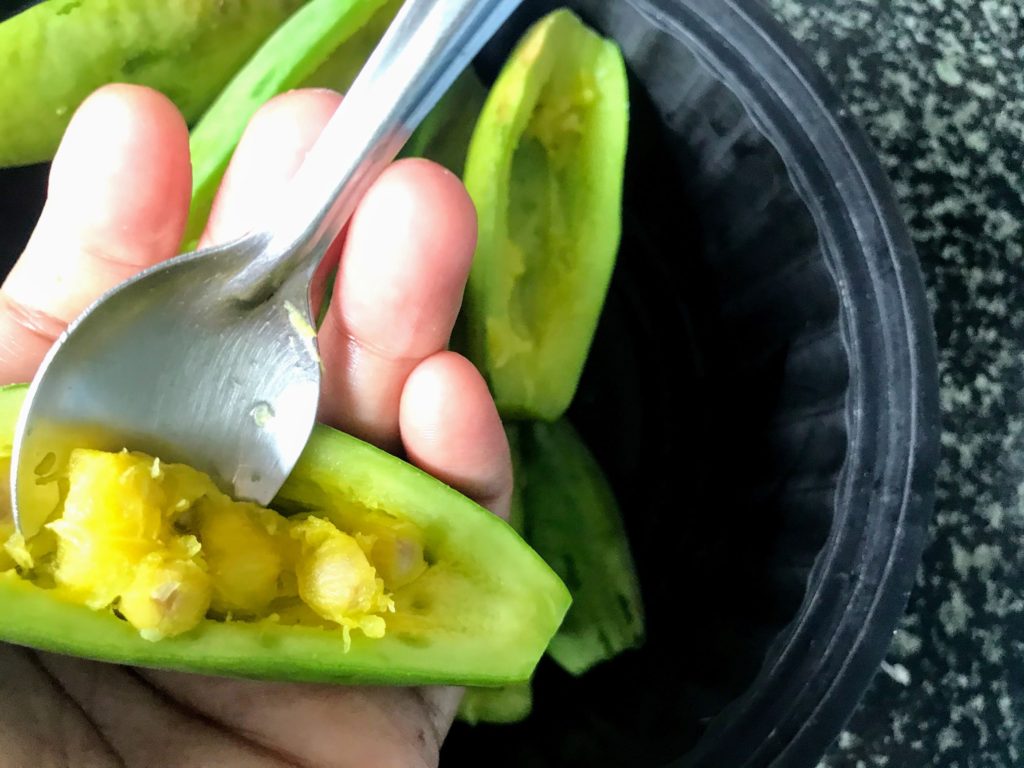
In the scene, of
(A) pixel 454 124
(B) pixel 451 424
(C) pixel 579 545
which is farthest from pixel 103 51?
(C) pixel 579 545

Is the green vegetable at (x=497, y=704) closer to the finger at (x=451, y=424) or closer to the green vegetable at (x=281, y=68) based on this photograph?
the finger at (x=451, y=424)

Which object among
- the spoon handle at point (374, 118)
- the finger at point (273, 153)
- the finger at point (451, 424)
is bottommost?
the finger at point (451, 424)

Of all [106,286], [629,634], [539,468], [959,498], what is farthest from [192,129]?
[959,498]

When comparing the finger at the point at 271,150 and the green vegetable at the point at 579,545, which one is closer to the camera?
the finger at the point at 271,150

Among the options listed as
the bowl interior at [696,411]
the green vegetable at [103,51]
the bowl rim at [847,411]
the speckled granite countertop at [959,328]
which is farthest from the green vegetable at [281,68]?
the speckled granite countertop at [959,328]

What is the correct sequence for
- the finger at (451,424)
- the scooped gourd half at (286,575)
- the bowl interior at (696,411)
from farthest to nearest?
1. the bowl interior at (696,411)
2. the finger at (451,424)
3. the scooped gourd half at (286,575)

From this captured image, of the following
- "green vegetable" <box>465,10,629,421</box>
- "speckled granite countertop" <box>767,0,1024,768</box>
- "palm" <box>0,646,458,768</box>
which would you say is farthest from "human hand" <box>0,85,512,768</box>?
"speckled granite countertop" <box>767,0,1024,768</box>

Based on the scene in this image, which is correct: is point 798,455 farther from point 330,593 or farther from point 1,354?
point 1,354
